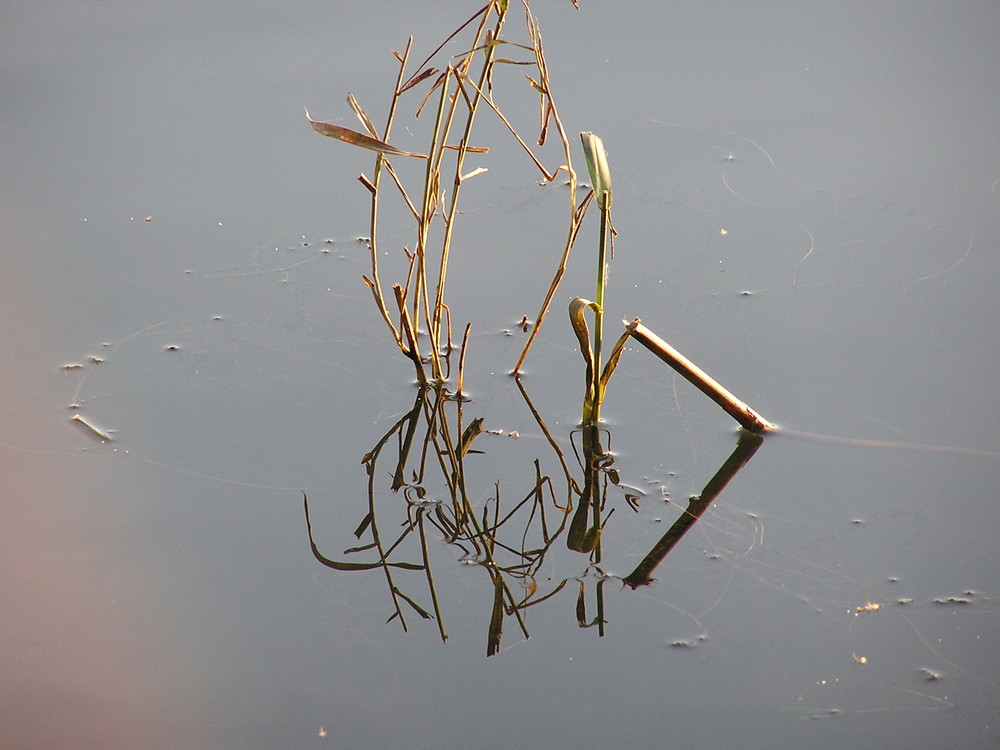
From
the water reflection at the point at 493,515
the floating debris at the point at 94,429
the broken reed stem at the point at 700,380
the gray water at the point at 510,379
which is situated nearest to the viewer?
the gray water at the point at 510,379

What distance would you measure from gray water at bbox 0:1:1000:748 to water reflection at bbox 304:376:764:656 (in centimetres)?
2

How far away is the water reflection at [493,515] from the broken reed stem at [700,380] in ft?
0.10

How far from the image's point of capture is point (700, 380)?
1569 millimetres

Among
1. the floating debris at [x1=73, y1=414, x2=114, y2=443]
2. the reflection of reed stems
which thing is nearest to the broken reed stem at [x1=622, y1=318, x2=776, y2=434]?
the reflection of reed stems

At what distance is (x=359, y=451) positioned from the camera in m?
1.64

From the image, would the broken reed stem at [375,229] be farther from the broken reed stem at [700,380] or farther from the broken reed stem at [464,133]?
the broken reed stem at [700,380]

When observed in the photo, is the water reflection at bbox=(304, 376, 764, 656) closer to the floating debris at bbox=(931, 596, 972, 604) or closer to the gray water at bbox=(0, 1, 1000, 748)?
the gray water at bbox=(0, 1, 1000, 748)

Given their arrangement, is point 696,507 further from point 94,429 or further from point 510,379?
point 94,429

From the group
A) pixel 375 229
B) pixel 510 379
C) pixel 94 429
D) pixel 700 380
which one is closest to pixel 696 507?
pixel 700 380

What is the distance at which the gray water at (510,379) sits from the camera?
1.26m

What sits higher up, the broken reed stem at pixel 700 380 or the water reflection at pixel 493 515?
the broken reed stem at pixel 700 380

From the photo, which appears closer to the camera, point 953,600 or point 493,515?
point 953,600

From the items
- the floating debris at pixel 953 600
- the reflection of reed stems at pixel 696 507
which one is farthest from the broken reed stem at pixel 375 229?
the floating debris at pixel 953 600

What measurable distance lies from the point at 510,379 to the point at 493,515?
321mm
